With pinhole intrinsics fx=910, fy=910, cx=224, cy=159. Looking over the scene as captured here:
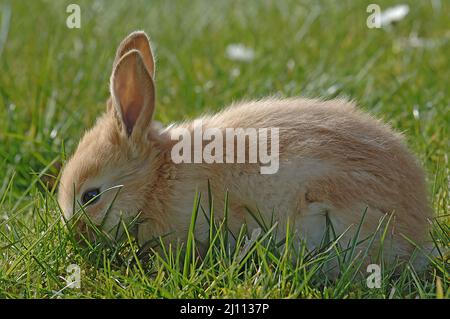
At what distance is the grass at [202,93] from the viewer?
11.0ft

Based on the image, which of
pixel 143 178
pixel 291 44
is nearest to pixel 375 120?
pixel 143 178

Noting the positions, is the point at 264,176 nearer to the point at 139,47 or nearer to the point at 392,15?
the point at 139,47

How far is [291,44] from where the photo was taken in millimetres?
6285

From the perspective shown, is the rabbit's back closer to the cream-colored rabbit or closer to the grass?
the cream-colored rabbit

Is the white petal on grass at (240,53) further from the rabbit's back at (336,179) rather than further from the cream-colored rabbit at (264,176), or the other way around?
the rabbit's back at (336,179)

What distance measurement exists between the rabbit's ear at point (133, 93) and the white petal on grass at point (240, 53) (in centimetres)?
216

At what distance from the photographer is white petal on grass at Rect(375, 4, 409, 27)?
Answer: 6633mm

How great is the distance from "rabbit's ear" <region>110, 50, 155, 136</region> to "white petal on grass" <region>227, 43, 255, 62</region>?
216 centimetres

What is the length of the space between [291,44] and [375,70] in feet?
2.22

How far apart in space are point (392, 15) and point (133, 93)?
326 centimetres

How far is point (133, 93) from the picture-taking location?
3975mm

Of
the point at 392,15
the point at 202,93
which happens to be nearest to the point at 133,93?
the point at 202,93

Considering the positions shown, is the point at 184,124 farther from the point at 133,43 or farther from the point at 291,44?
the point at 291,44
